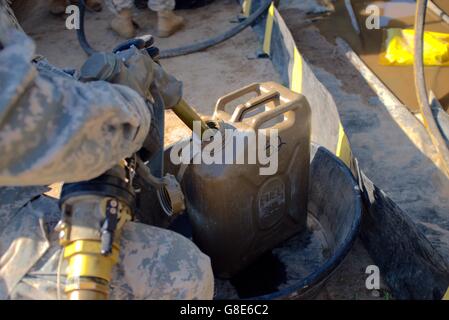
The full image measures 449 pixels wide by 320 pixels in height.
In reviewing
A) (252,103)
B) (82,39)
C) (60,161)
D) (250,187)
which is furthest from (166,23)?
(60,161)

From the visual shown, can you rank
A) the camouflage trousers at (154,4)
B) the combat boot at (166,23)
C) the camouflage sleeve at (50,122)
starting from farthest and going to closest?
the combat boot at (166,23), the camouflage trousers at (154,4), the camouflage sleeve at (50,122)

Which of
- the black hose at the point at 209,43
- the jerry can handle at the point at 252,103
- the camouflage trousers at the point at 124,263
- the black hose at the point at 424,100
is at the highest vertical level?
the jerry can handle at the point at 252,103

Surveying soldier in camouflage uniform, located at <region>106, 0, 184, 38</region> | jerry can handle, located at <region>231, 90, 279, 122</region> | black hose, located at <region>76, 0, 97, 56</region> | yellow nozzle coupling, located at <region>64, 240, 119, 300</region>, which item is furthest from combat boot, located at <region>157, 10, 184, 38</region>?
yellow nozzle coupling, located at <region>64, 240, 119, 300</region>

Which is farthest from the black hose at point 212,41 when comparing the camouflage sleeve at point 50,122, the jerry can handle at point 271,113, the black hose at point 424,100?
the camouflage sleeve at point 50,122

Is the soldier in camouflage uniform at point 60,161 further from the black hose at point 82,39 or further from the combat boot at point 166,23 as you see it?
the combat boot at point 166,23

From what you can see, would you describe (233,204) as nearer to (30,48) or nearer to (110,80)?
(110,80)

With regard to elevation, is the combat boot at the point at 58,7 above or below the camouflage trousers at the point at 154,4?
below

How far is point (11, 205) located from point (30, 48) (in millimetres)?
766

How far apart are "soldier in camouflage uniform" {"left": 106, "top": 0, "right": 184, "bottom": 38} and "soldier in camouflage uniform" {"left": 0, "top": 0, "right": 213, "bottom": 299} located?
3400 mm

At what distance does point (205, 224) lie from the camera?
2.33 meters

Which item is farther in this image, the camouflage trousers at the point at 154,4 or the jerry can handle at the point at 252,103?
the camouflage trousers at the point at 154,4

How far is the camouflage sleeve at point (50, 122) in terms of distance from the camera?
1.29m

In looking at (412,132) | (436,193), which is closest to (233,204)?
(436,193)

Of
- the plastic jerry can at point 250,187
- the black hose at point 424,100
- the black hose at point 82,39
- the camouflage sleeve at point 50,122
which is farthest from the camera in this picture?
the black hose at point 82,39
